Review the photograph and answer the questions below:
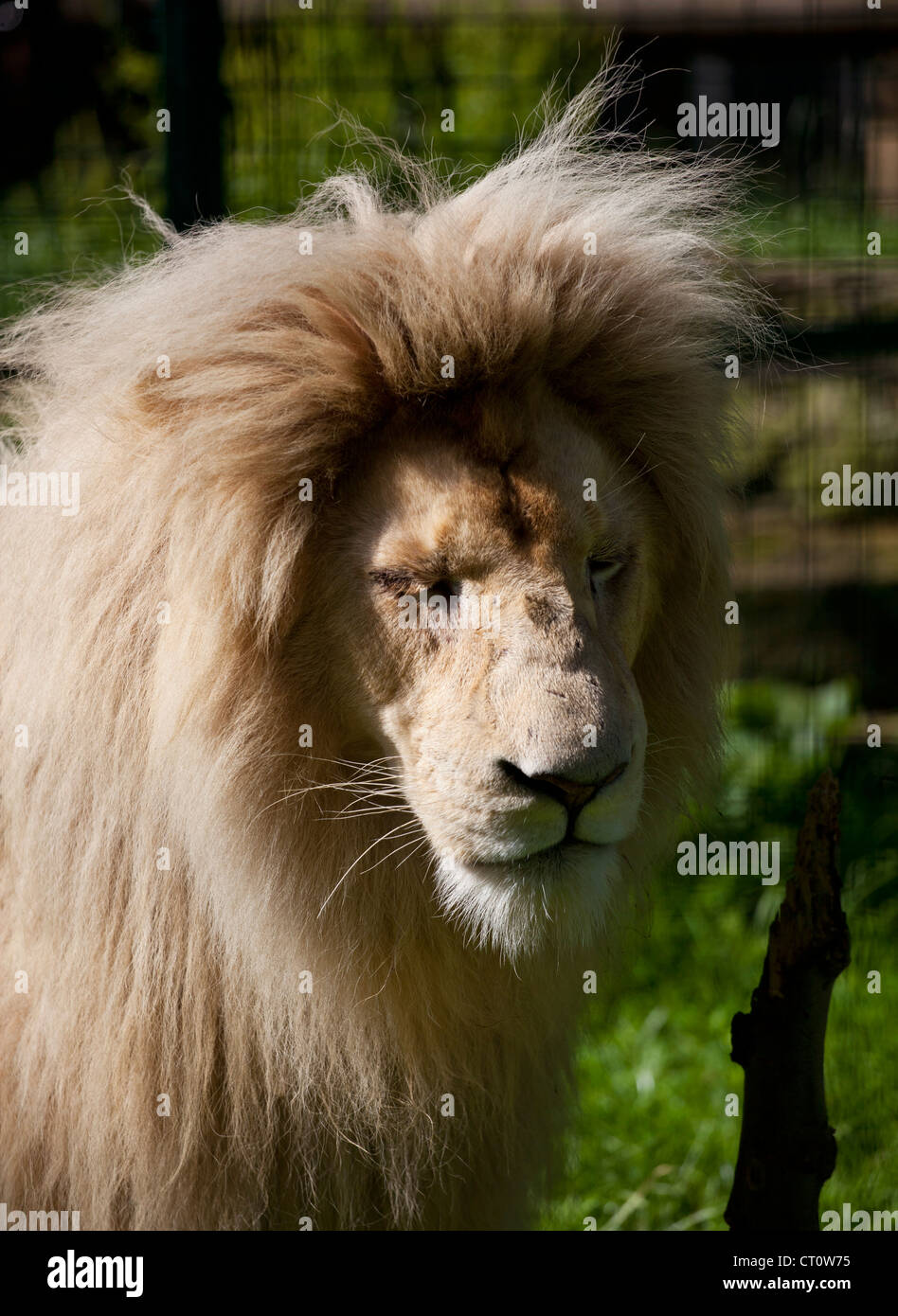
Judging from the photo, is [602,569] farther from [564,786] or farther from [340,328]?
[340,328]

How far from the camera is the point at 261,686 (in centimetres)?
252

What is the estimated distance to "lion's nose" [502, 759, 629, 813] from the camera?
2275 mm

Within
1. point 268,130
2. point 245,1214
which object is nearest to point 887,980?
point 245,1214

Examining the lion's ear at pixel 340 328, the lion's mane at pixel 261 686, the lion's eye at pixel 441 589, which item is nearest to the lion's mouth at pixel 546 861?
the lion's mane at pixel 261 686

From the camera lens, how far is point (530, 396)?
8.48 ft

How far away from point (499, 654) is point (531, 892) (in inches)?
16.0

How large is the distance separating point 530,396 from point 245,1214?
5.38ft

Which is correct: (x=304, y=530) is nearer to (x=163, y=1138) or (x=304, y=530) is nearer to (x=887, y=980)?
(x=163, y=1138)

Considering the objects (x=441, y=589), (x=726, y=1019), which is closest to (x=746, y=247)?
(x=441, y=589)

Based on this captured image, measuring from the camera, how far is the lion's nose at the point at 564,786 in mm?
2275

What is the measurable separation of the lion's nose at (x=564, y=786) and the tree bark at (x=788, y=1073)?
532 millimetres

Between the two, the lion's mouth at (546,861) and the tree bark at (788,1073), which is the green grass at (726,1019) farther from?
the lion's mouth at (546,861)

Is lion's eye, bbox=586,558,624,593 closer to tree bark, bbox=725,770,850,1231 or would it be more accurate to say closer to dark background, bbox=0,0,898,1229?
tree bark, bbox=725,770,850,1231

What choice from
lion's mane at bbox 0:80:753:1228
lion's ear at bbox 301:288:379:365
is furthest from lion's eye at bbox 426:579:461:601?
lion's ear at bbox 301:288:379:365
